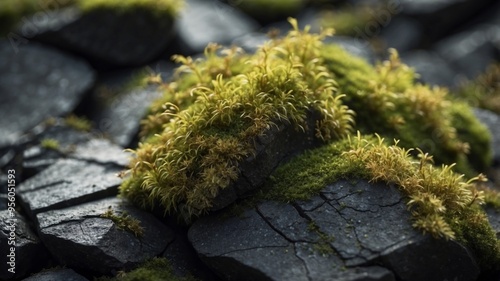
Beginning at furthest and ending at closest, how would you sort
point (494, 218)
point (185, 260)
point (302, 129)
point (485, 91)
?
1. point (485, 91)
2. point (494, 218)
3. point (302, 129)
4. point (185, 260)

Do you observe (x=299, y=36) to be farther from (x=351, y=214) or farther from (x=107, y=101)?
(x=107, y=101)

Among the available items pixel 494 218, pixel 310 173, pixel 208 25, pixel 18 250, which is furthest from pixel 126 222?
pixel 208 25

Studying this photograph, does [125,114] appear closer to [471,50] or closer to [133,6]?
[133,6]

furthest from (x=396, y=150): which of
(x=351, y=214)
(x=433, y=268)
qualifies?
(x=433, y=268)

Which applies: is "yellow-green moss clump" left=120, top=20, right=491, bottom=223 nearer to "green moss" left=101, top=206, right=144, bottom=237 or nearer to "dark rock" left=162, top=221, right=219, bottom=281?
"green moss" left=101, top=206, right=144, bottom=237

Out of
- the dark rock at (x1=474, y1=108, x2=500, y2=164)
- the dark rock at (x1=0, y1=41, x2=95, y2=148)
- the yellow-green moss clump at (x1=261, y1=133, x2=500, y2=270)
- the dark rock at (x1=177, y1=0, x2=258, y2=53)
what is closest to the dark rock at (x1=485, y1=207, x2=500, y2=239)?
the yellow-green moss clump at (x1=261, y1=133, x2=500, y2=270)
